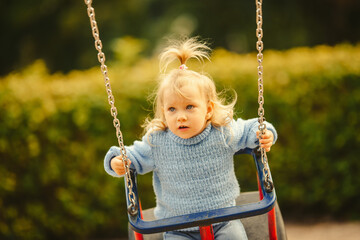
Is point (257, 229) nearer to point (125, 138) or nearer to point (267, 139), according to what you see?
point (267, 139)

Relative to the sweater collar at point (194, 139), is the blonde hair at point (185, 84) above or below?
above

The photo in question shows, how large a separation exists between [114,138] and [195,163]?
2.03 m

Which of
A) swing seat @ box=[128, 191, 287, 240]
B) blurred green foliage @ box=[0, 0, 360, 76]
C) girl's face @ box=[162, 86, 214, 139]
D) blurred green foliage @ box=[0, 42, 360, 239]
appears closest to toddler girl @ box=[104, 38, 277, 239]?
girl's face @ box=[162, 86, 214, 139]

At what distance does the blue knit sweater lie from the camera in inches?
85.7

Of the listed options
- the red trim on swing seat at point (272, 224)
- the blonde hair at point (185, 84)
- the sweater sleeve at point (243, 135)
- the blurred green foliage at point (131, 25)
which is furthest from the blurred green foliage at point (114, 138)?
the blurred green foliage at point (131, 25)

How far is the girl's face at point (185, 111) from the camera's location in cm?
211

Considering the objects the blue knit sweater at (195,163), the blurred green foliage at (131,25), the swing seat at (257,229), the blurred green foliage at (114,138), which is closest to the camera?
the blue knit sweater at (195,163)

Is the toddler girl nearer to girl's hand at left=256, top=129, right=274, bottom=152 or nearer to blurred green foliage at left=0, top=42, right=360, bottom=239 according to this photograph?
girl's hand at left=256, top=129, right=274, bottom=152

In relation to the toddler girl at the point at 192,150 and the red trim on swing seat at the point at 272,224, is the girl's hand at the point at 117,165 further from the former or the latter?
the red trim on swing seat at the point at 272,224

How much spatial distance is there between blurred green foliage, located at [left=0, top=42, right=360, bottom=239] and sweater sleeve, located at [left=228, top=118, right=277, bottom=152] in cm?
181

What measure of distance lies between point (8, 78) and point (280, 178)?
11.0ft

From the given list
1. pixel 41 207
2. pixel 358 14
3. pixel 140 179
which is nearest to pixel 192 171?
pixel 140 179

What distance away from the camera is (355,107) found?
4059 millimetres

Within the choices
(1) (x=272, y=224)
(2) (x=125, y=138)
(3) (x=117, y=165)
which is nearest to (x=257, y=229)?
(1) (x=272, y=224)
